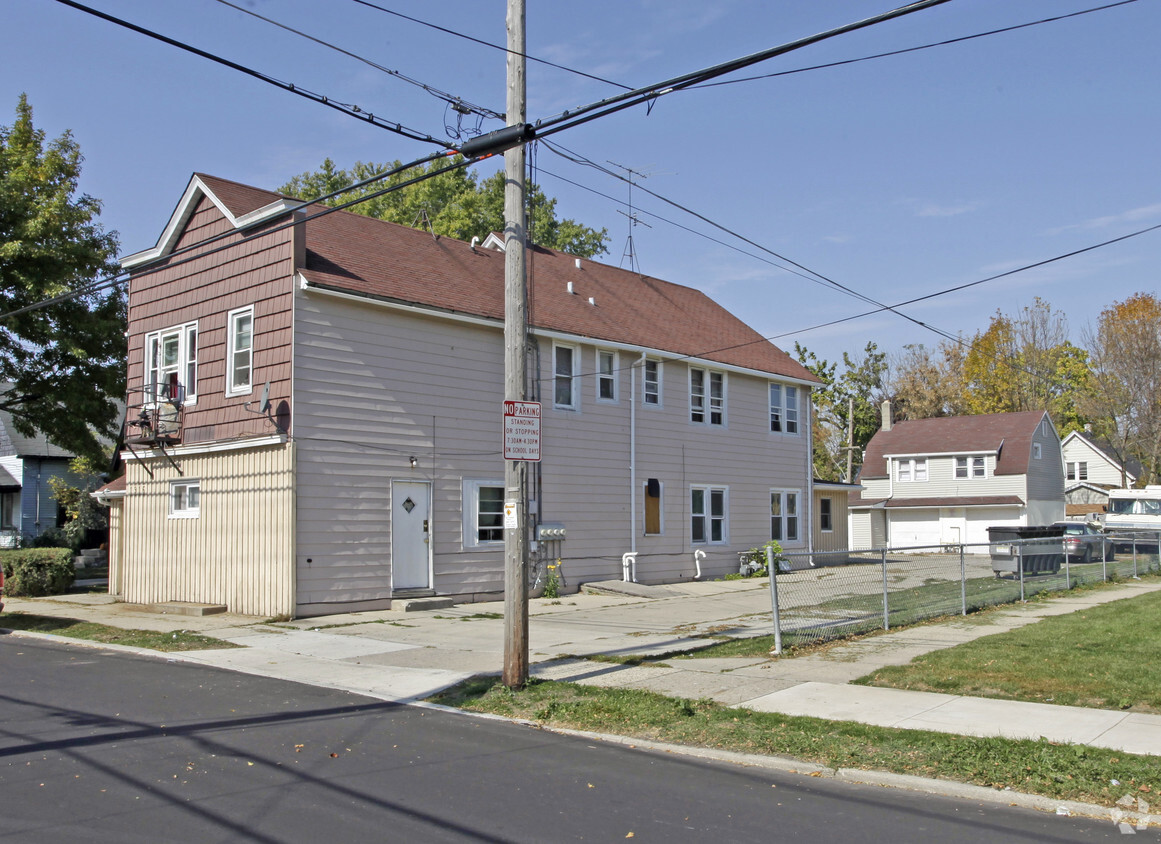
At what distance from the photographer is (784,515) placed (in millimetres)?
30047

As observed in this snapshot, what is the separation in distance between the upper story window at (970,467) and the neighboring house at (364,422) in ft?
86.8

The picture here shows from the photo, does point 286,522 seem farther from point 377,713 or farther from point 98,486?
point 98,486

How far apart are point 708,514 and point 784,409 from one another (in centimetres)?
551

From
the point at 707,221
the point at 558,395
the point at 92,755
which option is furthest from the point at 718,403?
the point at 92,755

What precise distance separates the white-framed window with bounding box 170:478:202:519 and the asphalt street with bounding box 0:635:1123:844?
1023 cm

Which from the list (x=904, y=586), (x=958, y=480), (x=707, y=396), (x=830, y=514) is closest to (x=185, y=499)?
(x=707, y=396)

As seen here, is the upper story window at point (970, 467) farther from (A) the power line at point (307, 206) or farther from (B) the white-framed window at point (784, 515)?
(A) the power line at point (307, 206)

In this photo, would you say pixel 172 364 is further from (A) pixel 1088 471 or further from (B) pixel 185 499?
(A) pixel 1088 471

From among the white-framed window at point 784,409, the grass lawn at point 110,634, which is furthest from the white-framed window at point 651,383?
the grass lawn at point 110,634

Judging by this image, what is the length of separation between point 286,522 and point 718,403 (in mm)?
13994

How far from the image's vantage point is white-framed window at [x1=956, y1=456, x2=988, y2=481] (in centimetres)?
4778

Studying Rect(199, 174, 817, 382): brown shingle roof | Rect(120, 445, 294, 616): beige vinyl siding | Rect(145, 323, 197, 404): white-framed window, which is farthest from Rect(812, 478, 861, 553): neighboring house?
Rect(145, 323, 197, 404): white-framed window

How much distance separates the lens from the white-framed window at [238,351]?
61.9ft

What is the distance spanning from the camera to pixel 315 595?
1766 cm
